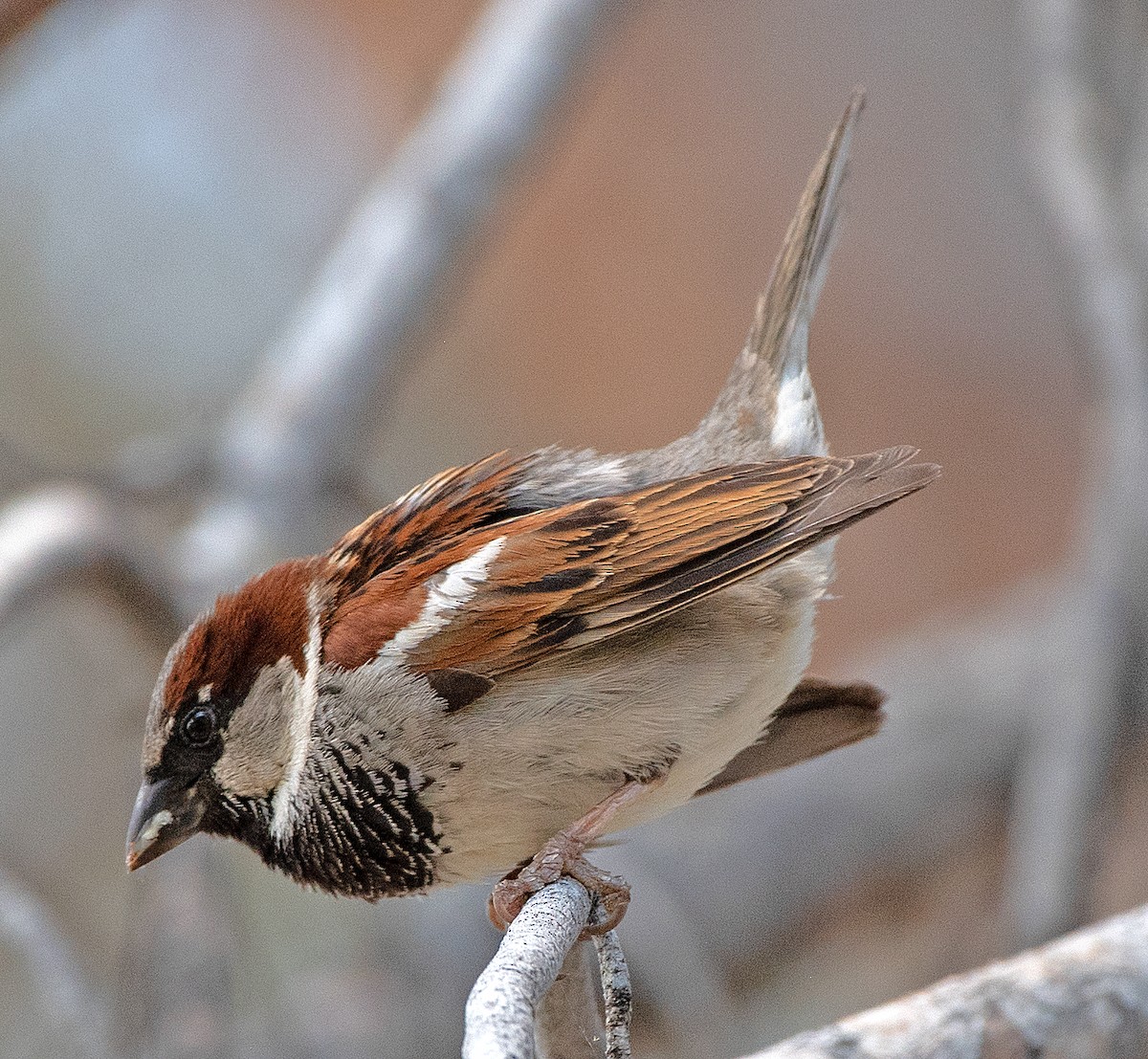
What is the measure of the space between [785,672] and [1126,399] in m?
2.06

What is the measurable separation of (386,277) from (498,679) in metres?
2.09

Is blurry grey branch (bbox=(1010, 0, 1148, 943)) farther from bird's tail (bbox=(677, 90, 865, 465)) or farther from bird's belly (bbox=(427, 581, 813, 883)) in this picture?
bird's belly (bbox=(427, 581, 813, 883))

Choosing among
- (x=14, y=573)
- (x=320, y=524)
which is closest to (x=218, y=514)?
(x=320, y=524)

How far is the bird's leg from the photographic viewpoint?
2115 millimetres

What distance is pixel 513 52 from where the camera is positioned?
4.19m

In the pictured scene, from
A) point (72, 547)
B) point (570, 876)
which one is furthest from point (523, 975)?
point (72, 547)

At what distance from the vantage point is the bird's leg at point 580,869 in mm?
2115

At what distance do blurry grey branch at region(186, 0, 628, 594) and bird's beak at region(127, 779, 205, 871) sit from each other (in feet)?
4.62

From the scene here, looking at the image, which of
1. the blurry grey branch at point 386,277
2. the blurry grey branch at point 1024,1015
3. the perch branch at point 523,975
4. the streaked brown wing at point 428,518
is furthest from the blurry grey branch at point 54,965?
the blurry grey branch at point 1024,1015

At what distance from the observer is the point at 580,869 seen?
213 cm

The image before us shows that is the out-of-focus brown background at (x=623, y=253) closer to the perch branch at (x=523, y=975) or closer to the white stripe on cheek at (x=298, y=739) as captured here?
the white stripe on cheek at (x=298, y=739)

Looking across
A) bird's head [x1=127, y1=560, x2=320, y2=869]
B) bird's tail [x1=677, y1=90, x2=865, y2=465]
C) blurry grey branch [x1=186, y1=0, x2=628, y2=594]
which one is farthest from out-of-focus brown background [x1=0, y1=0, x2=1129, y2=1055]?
bird's head [x1=127, y1=560, x2=320, y2=869]

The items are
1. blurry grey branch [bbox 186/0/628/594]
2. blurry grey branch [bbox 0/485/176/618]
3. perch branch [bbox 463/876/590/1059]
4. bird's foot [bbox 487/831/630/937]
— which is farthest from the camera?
blurry grey branch [bbox 186/0/628/594]

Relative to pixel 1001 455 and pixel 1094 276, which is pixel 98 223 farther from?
pixel 1094 276
